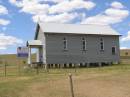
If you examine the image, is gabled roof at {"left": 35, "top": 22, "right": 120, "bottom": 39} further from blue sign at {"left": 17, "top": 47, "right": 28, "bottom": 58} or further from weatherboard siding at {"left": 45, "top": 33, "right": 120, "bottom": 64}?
blue sign at {"left": 17, "top": 47, "right": 28, "bottom": 58}

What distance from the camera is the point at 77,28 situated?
50.8m

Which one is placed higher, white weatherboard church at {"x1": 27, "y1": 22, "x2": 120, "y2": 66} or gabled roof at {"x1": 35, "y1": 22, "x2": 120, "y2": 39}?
gabled roof at {"x1": 35, "y1": 22, "x2": 120, "y2": 39}

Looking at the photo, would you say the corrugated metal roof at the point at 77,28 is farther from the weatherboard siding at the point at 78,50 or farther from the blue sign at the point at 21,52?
the blue sign at the point at 21,52

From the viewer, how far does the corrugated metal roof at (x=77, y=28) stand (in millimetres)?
47978

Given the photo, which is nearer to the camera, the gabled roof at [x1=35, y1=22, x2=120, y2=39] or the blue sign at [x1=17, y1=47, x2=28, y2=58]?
the blue sign at [x1=17, y1=47, x2=28, y2=58]

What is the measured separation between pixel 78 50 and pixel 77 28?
12.2 feet

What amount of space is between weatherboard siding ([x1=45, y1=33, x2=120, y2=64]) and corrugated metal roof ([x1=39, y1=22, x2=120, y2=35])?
57 centimetres

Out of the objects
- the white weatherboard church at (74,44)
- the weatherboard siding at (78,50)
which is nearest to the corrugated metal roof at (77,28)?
the white weatherboard church at (74,44)

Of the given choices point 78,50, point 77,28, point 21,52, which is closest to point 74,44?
point 78,50

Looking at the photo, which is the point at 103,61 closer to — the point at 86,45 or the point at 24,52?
the point at 86,45

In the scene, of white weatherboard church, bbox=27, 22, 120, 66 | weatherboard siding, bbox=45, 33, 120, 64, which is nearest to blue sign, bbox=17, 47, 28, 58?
white weatherboard church, bbox=27, 22, 120, 66

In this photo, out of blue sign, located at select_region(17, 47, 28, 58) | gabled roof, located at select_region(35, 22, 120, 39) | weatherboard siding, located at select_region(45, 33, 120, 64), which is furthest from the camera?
gabled roof, located at select_region(35, 22, 120, 39)

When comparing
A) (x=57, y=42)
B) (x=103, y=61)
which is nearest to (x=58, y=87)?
(x=57, y=42)

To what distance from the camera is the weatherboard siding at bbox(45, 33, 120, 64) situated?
4700cm
